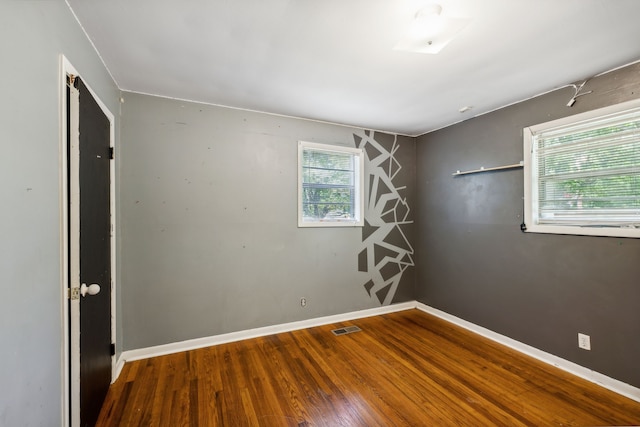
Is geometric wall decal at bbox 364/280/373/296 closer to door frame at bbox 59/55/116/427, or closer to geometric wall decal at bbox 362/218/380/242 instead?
geometric wall decal at bbox 362/218/380/242

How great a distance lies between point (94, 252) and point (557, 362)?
→ 153 inches

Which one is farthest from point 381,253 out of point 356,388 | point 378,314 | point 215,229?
point 215,229

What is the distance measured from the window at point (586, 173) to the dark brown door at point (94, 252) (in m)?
3.61

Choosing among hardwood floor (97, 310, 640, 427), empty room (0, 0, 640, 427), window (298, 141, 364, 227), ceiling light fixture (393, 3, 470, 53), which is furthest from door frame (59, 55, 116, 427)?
window (298, 141, 364, 227)

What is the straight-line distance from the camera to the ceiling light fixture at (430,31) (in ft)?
4.93

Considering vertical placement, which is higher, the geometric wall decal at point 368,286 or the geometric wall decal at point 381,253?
the geometric wall decal at point 381,253

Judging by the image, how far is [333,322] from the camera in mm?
3404

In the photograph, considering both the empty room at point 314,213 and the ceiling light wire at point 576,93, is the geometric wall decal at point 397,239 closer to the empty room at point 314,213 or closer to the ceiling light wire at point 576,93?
the empty room at point 314,213

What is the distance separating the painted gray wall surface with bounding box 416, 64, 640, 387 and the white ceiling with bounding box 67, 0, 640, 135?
311mm

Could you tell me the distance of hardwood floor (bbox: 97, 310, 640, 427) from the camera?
179 centimetres

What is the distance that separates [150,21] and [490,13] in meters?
2.02

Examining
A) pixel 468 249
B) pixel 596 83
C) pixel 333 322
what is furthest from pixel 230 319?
pixel 596 83

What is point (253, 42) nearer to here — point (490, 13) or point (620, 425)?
point (490, 13)

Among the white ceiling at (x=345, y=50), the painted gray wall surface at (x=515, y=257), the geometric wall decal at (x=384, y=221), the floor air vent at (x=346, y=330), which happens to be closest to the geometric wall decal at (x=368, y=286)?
the geometric wall decal at (x=384, y=221)
